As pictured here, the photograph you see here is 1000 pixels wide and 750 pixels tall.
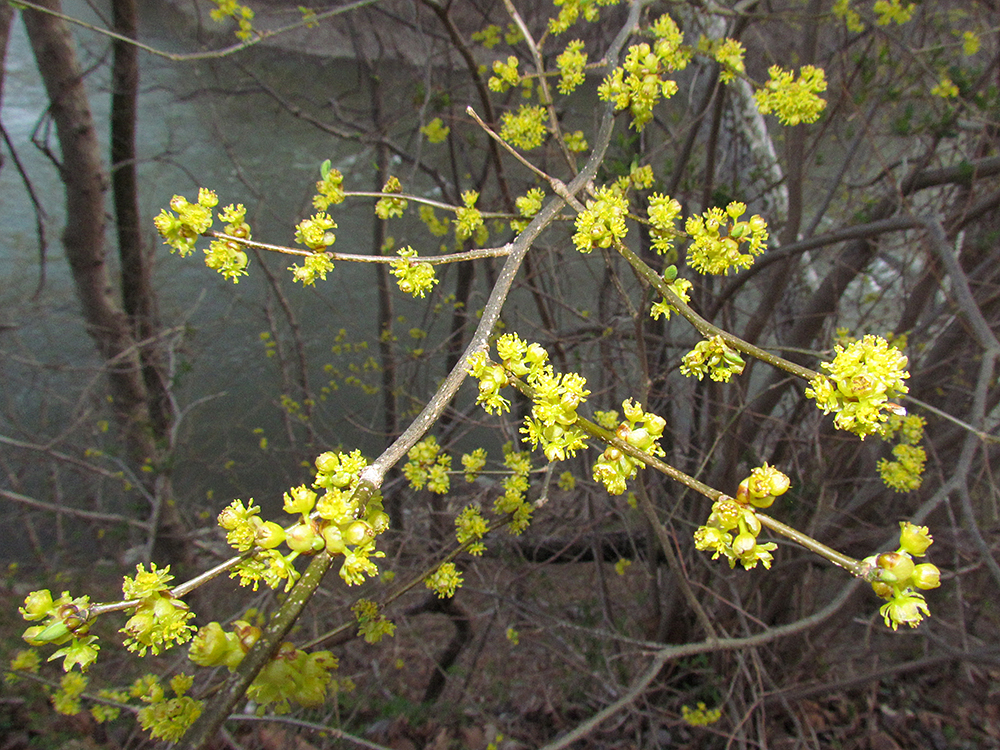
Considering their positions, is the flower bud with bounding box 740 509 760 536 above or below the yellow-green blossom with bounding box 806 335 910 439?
below

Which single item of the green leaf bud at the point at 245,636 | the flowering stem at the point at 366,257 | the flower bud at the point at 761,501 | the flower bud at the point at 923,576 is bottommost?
the green leaf bud at the point at 245,636

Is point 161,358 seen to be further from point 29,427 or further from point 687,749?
point 687,749

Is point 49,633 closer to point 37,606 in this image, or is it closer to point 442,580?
point 37,606

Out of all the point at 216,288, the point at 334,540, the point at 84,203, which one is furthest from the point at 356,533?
the point at 216,288

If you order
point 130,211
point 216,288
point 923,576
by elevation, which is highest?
point 130,211

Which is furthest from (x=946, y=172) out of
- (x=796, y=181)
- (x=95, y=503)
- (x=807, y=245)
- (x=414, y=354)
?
(x=95, y=503)

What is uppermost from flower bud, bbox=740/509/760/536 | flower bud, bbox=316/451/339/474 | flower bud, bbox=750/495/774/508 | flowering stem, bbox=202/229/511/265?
flowering stem, bbox=202/229/511/265

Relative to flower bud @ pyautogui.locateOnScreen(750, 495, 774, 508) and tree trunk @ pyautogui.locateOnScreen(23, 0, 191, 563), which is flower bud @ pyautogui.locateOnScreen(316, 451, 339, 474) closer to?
flower bud @ pyautogui.locateOnScreen(750, 495, 774, 508)

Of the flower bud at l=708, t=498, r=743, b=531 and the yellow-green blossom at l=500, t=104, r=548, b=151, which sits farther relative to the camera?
the yellow-green blossom at l=500, t=104, r=548, b=151

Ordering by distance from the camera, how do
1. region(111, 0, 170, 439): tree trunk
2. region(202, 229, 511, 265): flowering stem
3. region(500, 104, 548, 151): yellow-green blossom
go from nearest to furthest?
1. region(202, 229, 511, 265): flowering stem
2. region(500, 104, 548, 151): yellow-green blossom
3. region(111, 0, 170, 439): tree trunk

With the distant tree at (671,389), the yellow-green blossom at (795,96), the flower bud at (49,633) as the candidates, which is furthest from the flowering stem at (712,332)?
the flower bud at (49,633)

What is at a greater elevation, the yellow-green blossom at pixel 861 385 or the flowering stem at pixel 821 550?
the yellow-green blossom at pixel 861 385

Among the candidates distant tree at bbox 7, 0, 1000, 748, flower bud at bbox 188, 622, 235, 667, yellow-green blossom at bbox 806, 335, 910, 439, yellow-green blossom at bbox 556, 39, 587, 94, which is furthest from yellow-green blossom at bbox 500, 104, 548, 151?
flower bud at bbox 188, 622, 235, 667

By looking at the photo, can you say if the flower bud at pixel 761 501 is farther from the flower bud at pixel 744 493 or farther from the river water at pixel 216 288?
the river water at pixel 216 288
